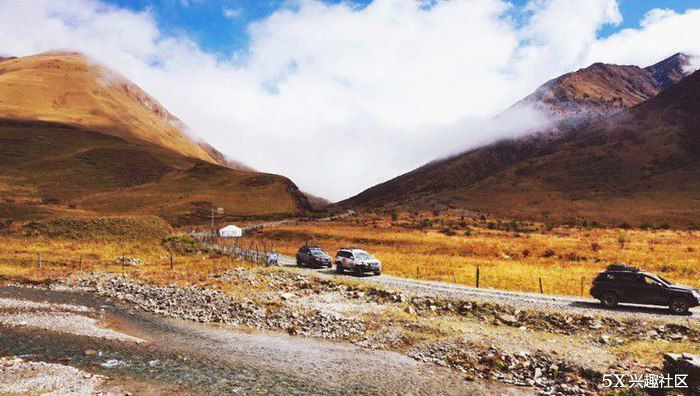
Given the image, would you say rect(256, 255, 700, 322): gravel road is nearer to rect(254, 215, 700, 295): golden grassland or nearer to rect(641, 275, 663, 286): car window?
rect(641, 275, 663, 286): car window

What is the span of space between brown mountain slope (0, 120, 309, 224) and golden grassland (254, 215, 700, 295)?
52857mm

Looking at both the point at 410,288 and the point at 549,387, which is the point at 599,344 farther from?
the point at 410,288

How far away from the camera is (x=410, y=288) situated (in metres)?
28.4

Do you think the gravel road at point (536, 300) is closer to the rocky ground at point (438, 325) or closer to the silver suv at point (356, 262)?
the rocky ground at point (438, 325)

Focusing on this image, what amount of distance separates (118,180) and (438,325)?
475 feet

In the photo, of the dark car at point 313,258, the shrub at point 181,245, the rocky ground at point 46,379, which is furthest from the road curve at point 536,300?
the shrub at point 181,245

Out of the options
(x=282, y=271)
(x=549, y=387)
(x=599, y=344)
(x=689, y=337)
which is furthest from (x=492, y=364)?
(x=282, y=271)

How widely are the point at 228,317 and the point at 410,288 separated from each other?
11.9 metres

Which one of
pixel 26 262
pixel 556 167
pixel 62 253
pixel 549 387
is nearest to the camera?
pixel 549 387

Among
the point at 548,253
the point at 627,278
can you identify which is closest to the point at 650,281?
the point at 627,278

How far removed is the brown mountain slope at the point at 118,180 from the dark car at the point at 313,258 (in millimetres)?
75372

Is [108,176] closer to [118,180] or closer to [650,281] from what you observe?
Result: [118,180]

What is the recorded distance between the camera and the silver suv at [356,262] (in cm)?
3466

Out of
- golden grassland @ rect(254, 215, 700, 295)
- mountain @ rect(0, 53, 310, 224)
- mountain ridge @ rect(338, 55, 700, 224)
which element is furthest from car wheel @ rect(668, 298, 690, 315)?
mountain @ rect(0, 53, 310, 224)
